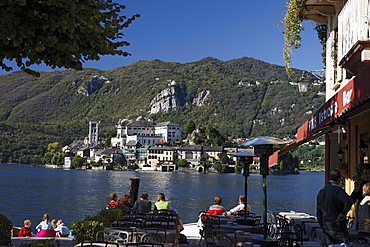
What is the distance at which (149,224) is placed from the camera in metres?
9.45

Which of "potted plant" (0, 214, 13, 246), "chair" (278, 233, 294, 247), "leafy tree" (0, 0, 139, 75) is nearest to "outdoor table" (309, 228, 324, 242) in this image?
"chair" (278, 233, 294, 247)

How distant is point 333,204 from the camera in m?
5.75

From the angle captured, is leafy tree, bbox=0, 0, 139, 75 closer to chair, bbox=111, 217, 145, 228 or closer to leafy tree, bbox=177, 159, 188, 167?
chair, bbox=111, 217, 145, 228

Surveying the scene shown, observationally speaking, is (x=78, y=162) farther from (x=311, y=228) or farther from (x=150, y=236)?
(x=150, y=236)

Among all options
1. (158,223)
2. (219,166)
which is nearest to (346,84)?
(158,223)

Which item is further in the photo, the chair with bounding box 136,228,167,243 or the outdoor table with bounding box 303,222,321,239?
the outdoor table with bounding box 303,222,321,239

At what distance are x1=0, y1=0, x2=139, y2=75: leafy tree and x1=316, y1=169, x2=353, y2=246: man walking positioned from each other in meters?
3.27

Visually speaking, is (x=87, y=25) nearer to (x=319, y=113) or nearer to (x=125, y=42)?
(x=125, y=42)

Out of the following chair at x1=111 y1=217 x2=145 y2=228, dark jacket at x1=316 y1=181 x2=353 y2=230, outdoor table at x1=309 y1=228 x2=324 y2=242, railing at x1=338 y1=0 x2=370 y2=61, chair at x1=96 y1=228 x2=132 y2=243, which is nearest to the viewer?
dark jacket at x1=316 y1=181 x2=353 y2=230

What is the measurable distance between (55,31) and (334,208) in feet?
12.8

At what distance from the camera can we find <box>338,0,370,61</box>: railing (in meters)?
7.68

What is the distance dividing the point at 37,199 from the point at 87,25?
54.2 m

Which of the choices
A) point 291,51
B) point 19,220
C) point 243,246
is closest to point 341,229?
point 243,246

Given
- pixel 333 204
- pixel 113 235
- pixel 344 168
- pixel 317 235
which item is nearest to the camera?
pixel 333 204
